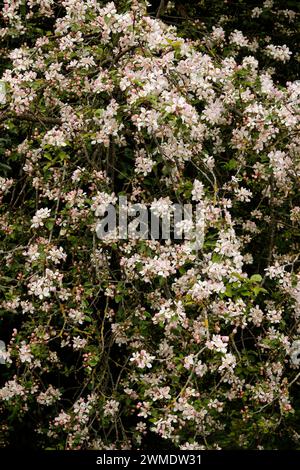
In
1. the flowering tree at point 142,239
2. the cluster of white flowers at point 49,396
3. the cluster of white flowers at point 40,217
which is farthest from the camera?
the cluster of white flowers at point 49,396

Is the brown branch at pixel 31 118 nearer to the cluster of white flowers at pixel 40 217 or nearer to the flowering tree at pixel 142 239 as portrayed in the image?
the flowering tree at pixel 142 239

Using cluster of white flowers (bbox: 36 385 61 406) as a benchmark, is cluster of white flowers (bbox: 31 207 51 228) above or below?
above

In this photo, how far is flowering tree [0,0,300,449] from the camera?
298 cm

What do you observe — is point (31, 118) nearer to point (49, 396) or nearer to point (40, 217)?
point (40, 217)

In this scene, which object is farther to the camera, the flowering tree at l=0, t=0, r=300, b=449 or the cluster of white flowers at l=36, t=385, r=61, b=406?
the cluster of white flowers at l=36, t=385, r=61, b=406

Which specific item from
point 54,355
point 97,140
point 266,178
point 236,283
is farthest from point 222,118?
point 54,355

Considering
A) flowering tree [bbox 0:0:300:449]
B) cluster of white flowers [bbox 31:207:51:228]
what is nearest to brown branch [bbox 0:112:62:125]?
flowering tree [bbox 0:0:300:449]

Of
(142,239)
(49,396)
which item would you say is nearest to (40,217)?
(142,239)

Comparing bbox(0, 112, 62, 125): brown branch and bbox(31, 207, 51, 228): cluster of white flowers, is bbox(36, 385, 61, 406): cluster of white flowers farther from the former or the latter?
bbox(0, 112, 62, 125): brown branch

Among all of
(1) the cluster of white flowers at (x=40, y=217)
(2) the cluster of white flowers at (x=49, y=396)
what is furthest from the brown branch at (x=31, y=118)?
(2) the cluster of white flowers at (x=49, y=396)

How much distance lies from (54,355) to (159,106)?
55.2 inches

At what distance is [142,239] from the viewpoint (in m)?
3.28

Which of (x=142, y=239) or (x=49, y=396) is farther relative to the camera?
(x=49, y=396)

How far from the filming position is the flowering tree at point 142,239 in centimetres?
298
